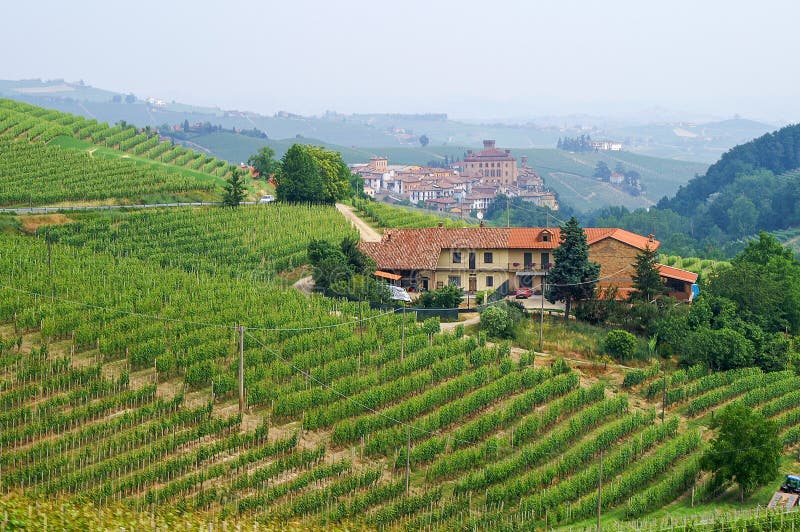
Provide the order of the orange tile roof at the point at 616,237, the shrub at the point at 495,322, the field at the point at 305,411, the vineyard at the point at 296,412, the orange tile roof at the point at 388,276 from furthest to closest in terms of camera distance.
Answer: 1. the orange tile roof at the point at 616,237
2. the orange tile roof at the point at 388,276
3. the shrub at the point at 495,322
4. the field at the point at 305,411
5. the vineyard at the point at 296,412

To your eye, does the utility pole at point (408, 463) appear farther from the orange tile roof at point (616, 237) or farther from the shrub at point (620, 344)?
the orange tile roof at point (616, 237)

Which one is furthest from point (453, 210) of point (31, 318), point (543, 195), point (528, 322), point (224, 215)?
point (31, 318)

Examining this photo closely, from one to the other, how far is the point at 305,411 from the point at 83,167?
1478 inches

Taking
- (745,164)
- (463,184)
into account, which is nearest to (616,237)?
(745,164)

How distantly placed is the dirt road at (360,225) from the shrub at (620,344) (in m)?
18.6

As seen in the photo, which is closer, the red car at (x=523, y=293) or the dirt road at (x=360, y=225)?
the red car at (x=523, y=293)

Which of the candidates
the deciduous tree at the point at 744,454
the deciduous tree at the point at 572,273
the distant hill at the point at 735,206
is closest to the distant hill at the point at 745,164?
the distant hill at the point at 735,206

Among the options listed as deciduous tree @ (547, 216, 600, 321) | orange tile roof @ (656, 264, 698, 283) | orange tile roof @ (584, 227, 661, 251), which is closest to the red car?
deciduous tree @ (547, 216, 600, 321)

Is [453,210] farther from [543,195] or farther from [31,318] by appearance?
[31,318]

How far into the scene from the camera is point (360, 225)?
209ft

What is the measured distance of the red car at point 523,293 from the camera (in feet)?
165

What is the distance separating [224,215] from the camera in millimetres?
57281

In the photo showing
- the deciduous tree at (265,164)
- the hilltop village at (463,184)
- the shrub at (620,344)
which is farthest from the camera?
the hilltop village at (463,184)

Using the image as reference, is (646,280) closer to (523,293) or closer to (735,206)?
(523,293)
